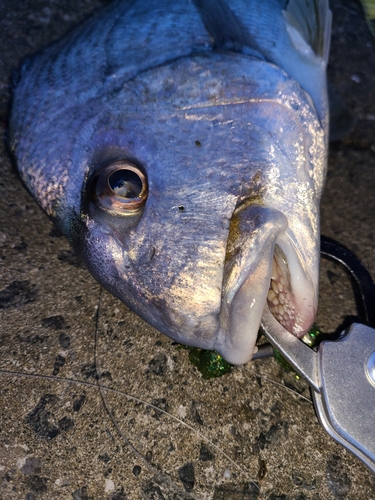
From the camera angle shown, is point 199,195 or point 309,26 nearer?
point 199,195

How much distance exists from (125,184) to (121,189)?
0.07 ft

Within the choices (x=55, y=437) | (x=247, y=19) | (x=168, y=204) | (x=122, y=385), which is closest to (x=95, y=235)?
(x=168, y=204)

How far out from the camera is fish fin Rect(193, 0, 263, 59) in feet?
5.10

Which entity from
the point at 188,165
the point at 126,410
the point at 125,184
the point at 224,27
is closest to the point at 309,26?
the point at 224,27

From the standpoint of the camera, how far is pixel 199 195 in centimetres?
130

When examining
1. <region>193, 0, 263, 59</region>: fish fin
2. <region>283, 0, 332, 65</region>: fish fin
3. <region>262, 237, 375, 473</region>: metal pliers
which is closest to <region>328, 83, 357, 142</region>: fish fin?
<region>283, 0, 332, 65</region>: fish fin

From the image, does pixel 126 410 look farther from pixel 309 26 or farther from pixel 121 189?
pixel 309 26

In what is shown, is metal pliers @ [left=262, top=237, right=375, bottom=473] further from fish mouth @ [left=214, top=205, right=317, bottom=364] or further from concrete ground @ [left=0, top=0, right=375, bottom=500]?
fish mouth @ [left=214, top=205, right=317, bottom=364]

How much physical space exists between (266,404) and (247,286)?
70cm

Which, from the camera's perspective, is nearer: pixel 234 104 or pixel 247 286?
pixel 247 286

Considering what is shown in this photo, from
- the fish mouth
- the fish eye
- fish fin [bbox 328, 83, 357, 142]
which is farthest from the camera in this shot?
fish fin [bbox 328, 83, 357, 142]

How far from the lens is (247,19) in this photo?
175 cm

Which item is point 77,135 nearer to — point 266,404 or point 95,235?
point 95,235

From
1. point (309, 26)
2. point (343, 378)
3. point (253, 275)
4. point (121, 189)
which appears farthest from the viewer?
point (309, 26)
